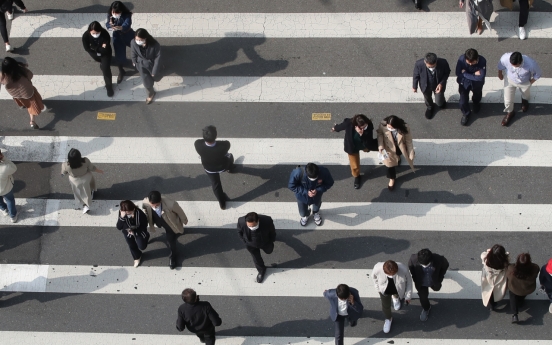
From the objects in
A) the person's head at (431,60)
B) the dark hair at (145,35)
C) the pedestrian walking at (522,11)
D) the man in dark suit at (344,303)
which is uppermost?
the pedestrian walking at (522,11)

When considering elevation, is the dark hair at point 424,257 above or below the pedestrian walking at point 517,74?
below

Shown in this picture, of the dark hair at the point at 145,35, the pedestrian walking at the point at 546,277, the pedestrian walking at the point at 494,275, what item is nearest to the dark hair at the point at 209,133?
the dark hair at the point at 145,35

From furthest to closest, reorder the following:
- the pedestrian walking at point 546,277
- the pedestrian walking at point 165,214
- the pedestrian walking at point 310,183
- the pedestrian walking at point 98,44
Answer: the pedestrian walking at point 98,44
the pedestrian walking at point 165,214
the pedestrian walking at point 310,183
the pedestrian walking at point 546,277

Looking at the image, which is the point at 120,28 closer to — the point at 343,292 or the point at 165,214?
the point at 165,214

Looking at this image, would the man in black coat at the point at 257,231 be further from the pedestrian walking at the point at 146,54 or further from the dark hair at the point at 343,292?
the pedestrian walking at the point at 146,54

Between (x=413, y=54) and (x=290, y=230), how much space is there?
3995 millimetres

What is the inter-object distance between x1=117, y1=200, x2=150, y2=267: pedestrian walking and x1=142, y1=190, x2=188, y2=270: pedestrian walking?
0.13 meters

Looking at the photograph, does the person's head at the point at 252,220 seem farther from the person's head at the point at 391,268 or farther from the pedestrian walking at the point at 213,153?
the person's head at the point at 391,268

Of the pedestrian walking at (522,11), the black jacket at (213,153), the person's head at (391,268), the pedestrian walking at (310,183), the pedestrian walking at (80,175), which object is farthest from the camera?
the pedestrian walking at (522,11)

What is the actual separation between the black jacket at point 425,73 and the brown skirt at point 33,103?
246 inches

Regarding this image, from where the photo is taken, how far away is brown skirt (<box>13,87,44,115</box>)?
12.8 m

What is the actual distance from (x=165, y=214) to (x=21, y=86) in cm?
358

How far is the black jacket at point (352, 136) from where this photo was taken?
11.4 m

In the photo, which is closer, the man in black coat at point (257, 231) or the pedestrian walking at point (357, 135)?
the man in black coat at point (257, 231)
